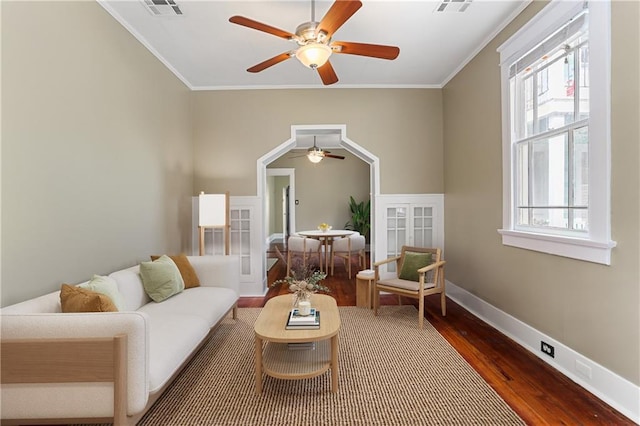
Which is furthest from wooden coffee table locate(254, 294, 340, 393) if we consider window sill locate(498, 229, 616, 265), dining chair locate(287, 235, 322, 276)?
dining chair locate(287, 235, 322, 276)

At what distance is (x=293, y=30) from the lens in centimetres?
324

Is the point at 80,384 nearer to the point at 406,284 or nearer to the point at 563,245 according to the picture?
the point at 406,284

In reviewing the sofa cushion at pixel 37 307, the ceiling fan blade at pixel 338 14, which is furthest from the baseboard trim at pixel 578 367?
the sofa cushion at pixel 37 307

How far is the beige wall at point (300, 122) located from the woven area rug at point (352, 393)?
2503 mm

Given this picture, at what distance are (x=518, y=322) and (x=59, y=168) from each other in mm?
3910

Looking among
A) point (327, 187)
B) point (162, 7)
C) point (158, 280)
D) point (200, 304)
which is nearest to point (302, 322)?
point (200, 304)

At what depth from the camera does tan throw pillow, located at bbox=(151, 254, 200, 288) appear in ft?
11.0

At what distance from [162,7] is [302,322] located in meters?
2.87

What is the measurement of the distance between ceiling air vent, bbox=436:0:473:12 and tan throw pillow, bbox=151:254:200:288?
3.36 meters

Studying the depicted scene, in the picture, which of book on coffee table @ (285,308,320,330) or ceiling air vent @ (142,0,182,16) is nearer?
book on coffee table @ (285,308,320,330)

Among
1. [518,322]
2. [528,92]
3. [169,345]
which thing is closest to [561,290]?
[518,322]

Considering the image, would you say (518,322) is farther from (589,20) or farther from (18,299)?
(18,299)

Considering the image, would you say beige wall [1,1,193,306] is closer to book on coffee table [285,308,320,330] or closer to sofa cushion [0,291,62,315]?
sofa cushion [0,291,62,315]

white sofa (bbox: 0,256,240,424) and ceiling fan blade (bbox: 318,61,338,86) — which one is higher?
ceiling fan blade (bbox: 318,61,338,86)
